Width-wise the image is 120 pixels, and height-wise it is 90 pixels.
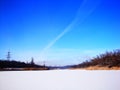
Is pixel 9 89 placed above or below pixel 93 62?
below

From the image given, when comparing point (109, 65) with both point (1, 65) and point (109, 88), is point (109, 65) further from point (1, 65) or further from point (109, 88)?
point (1, 65)

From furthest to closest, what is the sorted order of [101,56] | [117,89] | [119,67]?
[101,56] < [119,67] < [117,89]

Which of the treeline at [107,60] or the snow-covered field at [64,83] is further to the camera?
the treeline at [107,60]

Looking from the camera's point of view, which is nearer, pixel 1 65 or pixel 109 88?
pixel 109 88

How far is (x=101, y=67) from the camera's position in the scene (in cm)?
591

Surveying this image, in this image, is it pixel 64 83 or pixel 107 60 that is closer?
pixel 64 83

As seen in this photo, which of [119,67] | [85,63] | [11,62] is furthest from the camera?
[11,62]

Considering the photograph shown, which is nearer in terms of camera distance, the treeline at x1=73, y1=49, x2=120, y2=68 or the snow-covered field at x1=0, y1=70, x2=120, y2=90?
the snow-covered field at x1=0, y1=70, x2=120, y2=90

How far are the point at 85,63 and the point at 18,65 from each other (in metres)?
4.95

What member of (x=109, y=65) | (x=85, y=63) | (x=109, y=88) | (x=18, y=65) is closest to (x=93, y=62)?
(x=85, y=63)

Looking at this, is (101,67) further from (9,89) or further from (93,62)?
(9,89)

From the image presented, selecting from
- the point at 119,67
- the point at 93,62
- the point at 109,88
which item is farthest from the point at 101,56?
the point at 109,88

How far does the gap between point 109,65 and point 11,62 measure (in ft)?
22.5

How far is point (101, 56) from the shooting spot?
20.4 feet
